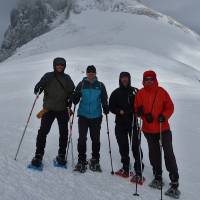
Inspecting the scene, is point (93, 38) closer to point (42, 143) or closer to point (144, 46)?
point (144, 46)

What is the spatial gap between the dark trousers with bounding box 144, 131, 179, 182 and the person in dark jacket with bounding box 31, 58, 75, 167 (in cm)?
206

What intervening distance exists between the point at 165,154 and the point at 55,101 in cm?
286

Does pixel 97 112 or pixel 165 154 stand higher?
pixel 97 112

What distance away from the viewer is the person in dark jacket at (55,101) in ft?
32.8

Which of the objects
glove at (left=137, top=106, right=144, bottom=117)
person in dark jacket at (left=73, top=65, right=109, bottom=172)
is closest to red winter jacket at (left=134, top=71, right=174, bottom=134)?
glove at (left=137, top=106, right=144, bottom=117)

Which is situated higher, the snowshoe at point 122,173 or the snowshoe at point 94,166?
the snowshoe at point 94,166

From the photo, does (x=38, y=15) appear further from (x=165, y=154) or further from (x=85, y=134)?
(x=165, y=154)

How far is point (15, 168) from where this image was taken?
371 inches

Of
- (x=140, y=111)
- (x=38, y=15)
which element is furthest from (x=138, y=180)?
(x=38, y=15)

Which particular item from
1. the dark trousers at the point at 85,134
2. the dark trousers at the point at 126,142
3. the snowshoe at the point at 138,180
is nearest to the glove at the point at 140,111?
the dark trousers at the point at 126,142

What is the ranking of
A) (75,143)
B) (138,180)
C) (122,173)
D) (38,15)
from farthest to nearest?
(38,15), (75,143), (122,173), (138,180)

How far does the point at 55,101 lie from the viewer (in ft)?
32.9

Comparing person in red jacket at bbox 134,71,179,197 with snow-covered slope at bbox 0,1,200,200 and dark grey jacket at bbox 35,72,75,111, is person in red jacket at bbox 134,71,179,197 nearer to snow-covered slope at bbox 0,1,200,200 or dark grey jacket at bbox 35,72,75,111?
snow-covered slope at bbox 0,1,200,200

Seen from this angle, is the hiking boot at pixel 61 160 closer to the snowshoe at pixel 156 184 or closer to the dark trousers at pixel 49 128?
the dark trousers at pixel 49 128
